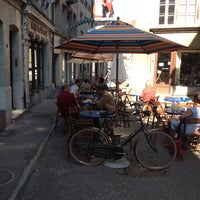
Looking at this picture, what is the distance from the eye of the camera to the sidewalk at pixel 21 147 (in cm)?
415

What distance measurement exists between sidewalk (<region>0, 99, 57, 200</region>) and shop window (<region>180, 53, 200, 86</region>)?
30.3ft

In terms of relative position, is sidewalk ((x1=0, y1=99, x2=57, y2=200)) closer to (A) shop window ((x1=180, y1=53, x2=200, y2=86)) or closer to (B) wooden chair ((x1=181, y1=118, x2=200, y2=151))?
(B) wooden chair ((x1=181, y1=118, x2=200, y2=151))

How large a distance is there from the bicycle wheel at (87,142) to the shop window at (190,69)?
11933 millimetres

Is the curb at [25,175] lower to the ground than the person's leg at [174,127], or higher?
lower

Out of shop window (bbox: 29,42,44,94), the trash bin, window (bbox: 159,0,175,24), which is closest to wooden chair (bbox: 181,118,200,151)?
the trash bin

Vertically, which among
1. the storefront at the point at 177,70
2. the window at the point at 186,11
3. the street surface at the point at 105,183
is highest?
the window at the point at 186,11

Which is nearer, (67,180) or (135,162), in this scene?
(67,180)

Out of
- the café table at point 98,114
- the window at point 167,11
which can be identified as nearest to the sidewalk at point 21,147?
the café table at point 98,114

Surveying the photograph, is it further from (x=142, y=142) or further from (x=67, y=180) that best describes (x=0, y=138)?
(x=142, y=142)

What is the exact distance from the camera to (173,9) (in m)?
15.4

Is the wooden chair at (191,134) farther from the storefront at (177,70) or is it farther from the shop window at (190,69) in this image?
the shop window at (190,69)

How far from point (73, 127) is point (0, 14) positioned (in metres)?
4.09

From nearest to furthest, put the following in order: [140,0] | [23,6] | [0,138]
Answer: [0,138] → [23,6] → [140,0]

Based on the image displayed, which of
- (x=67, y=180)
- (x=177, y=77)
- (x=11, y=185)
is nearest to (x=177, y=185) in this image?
(x=67, y=180)
